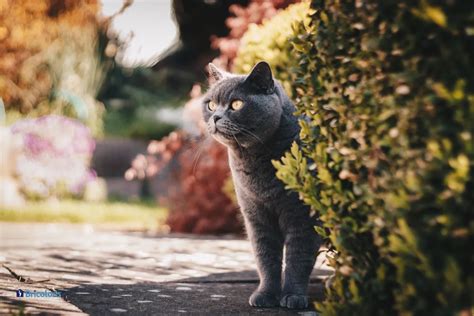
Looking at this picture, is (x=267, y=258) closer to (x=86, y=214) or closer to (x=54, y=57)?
(x=86, y=214)

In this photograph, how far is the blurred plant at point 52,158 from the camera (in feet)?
29.2

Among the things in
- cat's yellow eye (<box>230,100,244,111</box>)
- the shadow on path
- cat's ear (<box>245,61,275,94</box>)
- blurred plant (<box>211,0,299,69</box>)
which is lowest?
the shadow on path

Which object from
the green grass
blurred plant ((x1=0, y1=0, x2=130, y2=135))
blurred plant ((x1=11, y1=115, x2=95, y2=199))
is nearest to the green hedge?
the green grass

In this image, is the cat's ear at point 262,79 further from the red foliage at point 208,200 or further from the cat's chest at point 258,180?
the red foliage at point 208,200

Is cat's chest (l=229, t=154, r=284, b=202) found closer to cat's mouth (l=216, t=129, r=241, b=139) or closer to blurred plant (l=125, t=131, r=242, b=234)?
cat's mouth (l=216, t=129, r=241, b=139)

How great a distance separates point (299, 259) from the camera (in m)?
3.11

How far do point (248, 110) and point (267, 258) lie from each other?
81 cm

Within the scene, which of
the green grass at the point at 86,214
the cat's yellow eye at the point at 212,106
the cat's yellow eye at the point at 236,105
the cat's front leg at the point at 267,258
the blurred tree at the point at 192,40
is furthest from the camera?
the blurred tree at the point at 192,40

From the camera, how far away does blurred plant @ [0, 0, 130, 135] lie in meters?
12.6

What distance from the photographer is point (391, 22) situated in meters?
1.97

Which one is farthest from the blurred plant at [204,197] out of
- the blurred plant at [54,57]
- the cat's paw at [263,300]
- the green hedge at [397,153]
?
the blurred plant at [54,57]

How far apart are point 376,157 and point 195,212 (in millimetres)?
4924

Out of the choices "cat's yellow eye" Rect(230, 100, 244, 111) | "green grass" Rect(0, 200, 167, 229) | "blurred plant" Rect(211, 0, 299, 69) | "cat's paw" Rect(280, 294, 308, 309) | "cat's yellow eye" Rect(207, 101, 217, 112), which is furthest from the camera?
"green grass" Rect(0, 200, 167, 229)

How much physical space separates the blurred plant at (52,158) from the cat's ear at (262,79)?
636 centimetres
